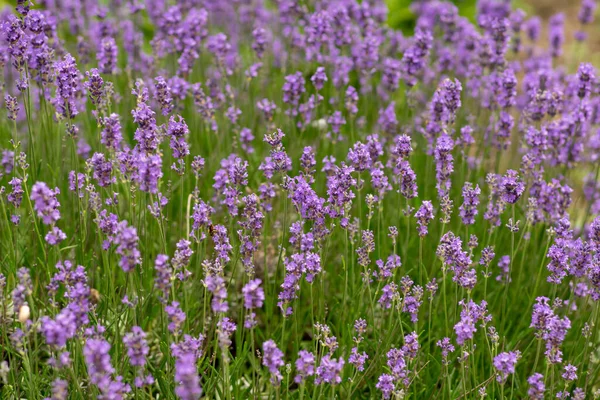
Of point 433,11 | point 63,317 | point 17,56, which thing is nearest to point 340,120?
point 17,56

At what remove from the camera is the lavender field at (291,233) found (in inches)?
97.5

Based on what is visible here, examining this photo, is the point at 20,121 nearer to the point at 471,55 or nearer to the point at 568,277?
the point at 471,55

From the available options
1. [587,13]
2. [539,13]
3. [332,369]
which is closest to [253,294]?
[332,369]

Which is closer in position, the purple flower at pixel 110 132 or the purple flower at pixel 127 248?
the purple flower at pixel 127 248

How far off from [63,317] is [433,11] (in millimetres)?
4839

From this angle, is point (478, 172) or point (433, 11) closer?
point (478, 172)

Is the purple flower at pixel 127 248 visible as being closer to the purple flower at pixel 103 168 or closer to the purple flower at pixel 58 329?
the purple flower at pixel 58 329

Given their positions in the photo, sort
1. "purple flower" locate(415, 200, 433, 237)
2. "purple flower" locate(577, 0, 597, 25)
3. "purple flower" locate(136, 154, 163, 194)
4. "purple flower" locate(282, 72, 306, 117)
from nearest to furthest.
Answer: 1. "purple flower" locate(136, 154, 163, 194)
2. "purple flower" locate(415, 200, 433, 237)
3. "purple flower" locate(282, 72, 306, 117)
4. "purple flower" locate(577, 0, 597, 25)

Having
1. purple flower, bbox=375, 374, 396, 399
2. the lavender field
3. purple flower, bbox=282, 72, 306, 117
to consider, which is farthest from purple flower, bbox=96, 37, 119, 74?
purple flower, bbox=375, 374, 396, 399

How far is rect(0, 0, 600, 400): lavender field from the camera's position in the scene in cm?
248

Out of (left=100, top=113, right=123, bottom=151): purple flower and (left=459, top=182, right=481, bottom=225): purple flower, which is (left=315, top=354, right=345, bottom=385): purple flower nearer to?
(left=459, top=182, right=481, bottom=225): purple flower

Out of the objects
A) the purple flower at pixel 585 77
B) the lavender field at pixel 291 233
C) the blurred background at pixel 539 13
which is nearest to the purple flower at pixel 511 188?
the lavender field at pixel 291 233

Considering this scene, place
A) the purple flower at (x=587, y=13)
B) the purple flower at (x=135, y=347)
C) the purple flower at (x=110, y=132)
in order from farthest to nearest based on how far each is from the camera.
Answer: the purple flower at (x=587, y=13) → the purple flower at (x=110, y=132) → the purple flower at (x=135, y=347)

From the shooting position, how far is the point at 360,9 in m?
4.79
